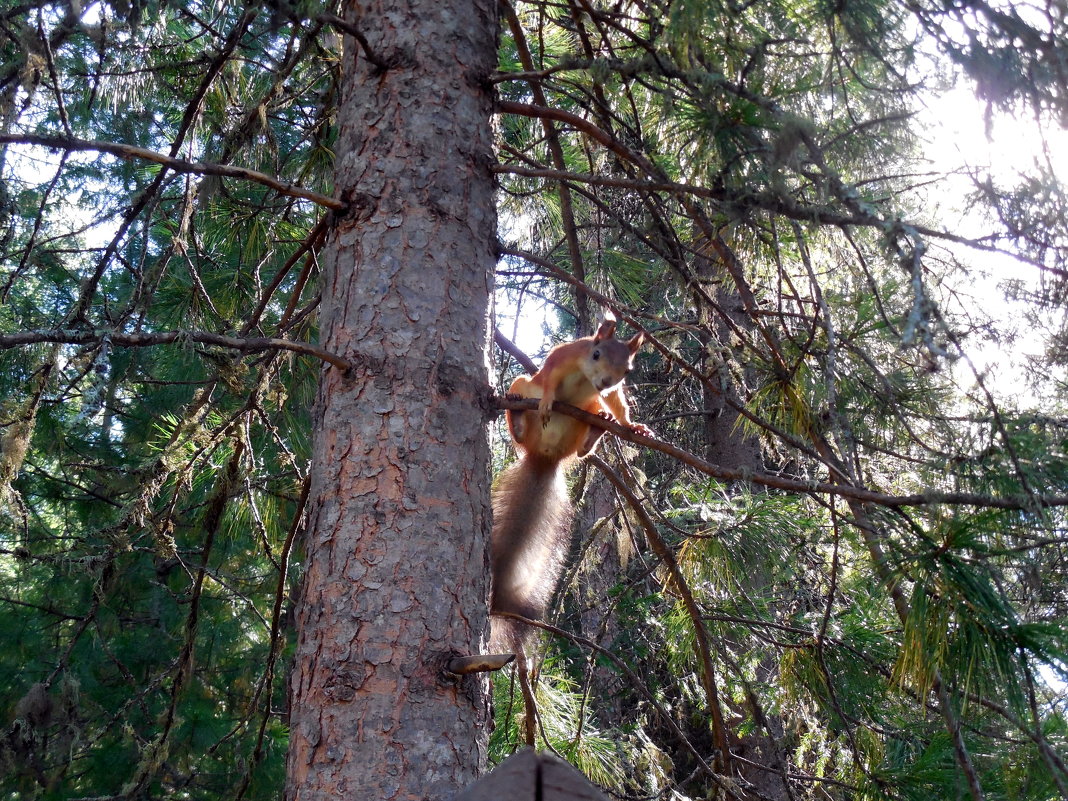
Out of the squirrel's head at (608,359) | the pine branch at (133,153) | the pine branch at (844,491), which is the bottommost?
the pine branch at (844,491)

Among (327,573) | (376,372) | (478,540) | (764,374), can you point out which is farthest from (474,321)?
(764,374)

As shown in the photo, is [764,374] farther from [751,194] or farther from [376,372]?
[376,372]

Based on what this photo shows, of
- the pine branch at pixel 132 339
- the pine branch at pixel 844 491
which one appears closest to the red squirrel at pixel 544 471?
the pine branch at pixel 844 491

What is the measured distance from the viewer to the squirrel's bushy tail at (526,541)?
2512 millimetres

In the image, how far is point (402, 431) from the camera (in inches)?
72.1

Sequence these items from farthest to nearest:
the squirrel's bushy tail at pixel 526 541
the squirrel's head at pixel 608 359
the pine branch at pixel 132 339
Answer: the squirrel's head at pixel 608 359
the squirrel's bushy tail at pixel 526 541
the pine branch at pixel 132 339

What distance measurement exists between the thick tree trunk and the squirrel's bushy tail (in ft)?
2.34

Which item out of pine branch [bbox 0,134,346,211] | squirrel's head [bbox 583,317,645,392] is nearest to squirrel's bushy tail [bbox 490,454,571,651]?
squirrel's head [bbox 583,317,645,392]

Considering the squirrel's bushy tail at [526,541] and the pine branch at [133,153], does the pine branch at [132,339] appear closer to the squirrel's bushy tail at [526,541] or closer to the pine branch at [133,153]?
the pine branch at [133,153]

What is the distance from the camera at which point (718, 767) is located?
271cm

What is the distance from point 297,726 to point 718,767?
154 centimetres

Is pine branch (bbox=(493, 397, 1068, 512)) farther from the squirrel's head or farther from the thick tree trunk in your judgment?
the squirrel's head

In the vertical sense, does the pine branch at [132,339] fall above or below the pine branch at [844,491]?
above

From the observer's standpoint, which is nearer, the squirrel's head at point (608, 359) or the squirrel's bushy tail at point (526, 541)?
the squirrel's bushy tail at point (526, 541)
